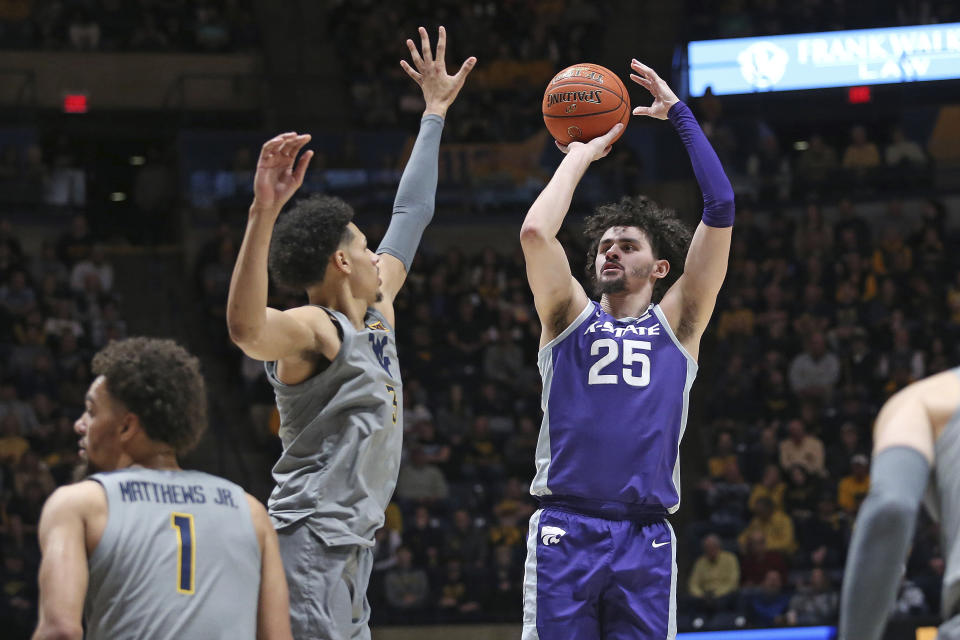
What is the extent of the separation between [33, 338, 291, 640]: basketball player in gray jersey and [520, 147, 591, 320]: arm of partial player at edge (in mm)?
1717

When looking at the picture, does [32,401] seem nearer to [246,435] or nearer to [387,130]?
[246,435]

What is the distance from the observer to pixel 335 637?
412 cm

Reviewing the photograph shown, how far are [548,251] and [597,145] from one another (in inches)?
27.0

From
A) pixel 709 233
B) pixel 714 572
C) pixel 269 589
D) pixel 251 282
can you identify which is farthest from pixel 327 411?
pixel 714 572

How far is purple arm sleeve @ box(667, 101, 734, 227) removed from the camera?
15.5 ft

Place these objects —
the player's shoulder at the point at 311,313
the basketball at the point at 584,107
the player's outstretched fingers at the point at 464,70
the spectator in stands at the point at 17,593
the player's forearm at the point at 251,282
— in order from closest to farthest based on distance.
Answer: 1. the player's forearm at the point at 251,282
2. the player's shoulder at the point at 311,313
3. the basketball at the point at 584,107
4. the player's outstretched fingers at the point at 464,70
5. the spectator in stands at the point at 17,593

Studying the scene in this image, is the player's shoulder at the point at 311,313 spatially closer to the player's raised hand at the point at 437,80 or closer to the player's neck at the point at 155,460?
the player's neck at the point at 155,460

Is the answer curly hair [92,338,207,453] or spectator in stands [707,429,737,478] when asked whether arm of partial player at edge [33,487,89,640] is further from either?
spectator in stands [707,429,737,478]

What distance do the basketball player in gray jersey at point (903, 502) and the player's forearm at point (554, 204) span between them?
6.72 ft

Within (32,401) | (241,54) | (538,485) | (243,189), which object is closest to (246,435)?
(32,401)

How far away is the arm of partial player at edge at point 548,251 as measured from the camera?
4648 mm

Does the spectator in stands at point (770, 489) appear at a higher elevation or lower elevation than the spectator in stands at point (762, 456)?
lower

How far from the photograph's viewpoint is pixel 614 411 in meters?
4.59

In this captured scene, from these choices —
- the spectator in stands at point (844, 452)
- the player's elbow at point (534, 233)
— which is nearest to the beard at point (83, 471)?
the player's elbow at point (534, 233)
